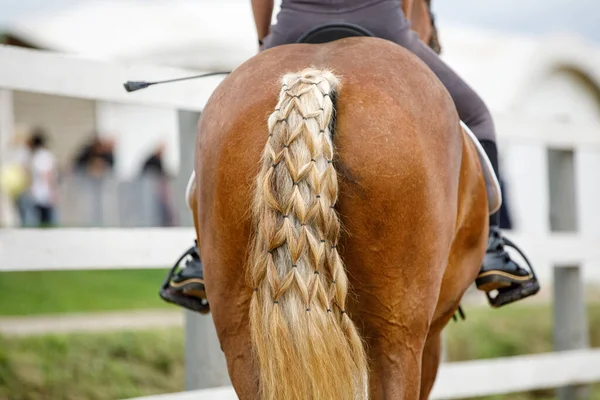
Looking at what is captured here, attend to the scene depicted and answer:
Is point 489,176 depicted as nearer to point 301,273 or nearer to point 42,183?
point 301,273

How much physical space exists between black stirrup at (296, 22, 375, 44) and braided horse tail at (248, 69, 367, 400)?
2.00 ft

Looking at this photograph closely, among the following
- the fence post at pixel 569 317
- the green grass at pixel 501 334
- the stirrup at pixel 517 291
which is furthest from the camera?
the green grass at pixel 501 334

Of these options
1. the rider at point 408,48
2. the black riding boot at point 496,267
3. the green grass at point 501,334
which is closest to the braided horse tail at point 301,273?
the rider at point 408,48

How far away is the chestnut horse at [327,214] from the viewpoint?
8.08 feet

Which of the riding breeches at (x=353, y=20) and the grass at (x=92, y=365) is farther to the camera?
the grass at (x=92, y=365)

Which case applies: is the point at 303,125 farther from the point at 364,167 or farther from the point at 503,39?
the point at 503,39

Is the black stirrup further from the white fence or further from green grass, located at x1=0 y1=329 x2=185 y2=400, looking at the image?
green grass, located at x1=0 y1=329 x2=185 y2=400

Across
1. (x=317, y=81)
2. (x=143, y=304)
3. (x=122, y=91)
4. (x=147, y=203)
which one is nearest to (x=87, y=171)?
(x=147, y=203)

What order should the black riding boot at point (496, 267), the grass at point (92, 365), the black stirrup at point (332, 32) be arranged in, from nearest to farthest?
the black stirrup at point (332, 32)
the black riding boot at point (496, 267)
the grass at point (92, 365)

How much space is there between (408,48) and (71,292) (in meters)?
7.44

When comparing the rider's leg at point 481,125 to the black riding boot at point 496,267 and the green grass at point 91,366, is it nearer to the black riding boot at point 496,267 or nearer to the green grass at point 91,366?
the black riding boot at point 496,267

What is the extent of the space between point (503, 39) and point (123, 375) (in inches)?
751

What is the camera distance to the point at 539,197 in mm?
19500

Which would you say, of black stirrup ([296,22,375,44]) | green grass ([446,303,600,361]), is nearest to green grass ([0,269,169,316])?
green grass ([446,303,600,361])
